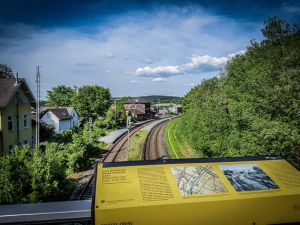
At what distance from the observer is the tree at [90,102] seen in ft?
152

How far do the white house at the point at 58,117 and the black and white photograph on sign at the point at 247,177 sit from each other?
1436 inches

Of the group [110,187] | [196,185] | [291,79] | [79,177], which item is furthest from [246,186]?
[79,177]

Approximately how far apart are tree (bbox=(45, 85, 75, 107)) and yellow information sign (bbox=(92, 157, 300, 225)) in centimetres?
6772

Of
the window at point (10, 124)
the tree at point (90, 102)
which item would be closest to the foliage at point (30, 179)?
the window at point (10, 124)

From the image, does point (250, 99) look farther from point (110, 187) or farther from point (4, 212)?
point (4, 212)

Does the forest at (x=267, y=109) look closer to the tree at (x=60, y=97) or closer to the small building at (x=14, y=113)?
the small building at (x=14, y=113)

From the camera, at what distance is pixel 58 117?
3641 cm

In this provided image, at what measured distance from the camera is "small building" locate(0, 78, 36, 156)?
16422 mm

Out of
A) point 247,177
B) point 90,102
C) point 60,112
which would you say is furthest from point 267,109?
point 90,102

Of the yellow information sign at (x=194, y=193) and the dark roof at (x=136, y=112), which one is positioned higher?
the dark roof at (x=136, y=112)

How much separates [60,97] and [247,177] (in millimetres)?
70264

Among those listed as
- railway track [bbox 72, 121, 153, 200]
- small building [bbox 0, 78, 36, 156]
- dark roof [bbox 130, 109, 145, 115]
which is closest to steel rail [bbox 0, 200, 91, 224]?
railway track [bbox 72, 121, 153, 200]

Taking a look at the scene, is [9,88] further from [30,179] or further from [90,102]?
[90,102]

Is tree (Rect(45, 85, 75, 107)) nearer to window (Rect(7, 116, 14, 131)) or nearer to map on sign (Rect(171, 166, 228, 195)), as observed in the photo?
window (Rect(7, 116, 14, 131))
